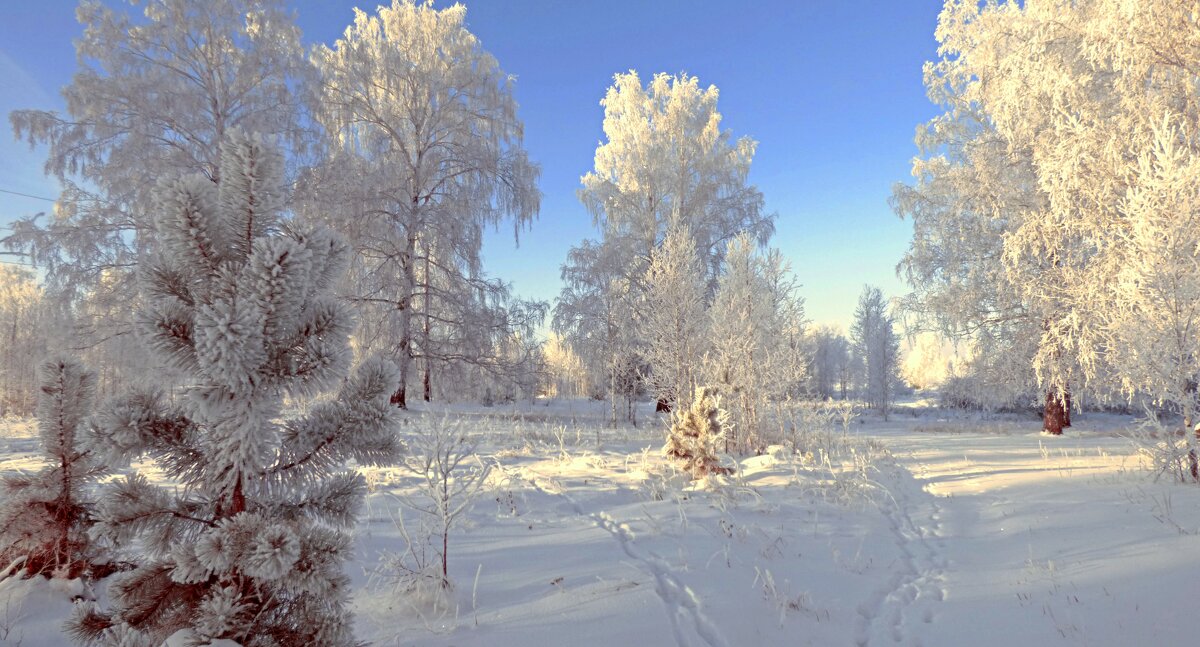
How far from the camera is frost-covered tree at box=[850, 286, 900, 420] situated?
109ft

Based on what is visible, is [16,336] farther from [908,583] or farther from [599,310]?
[908,583]

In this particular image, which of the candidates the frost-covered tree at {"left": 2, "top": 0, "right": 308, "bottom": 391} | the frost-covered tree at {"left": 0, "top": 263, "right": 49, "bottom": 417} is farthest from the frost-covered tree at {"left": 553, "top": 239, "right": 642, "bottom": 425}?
the frost-covered tree at {"left": 0, "top": 263, "right": 49, "bottom": 417}

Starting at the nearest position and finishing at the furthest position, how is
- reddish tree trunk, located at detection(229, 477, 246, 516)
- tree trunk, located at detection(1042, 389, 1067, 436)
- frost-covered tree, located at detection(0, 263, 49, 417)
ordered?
1. reddish tree trunk, located at detection(229, 477, 246, 516)
2. tree trunk, located at detection(1042, 389, 1067, 436)
3. frost-covered tree, located at detection(0, 263, 49, 417)

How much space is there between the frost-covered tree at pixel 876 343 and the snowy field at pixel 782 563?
27338 mm

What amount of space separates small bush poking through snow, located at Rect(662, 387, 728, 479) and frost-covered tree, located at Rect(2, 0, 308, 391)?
9862 mm

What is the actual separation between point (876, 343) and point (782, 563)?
36016 mm

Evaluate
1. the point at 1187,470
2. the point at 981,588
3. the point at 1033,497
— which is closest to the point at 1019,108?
the point at 1187,470

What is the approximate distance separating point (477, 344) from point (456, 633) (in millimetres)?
11763

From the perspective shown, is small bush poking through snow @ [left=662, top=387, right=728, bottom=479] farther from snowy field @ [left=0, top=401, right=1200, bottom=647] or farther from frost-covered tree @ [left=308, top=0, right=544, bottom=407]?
frost-covered tree @ [left=308, top=0, right=544, bottom=407]

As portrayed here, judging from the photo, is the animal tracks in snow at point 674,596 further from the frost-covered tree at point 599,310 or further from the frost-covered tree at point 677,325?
the frost-covered tree at point 599,310

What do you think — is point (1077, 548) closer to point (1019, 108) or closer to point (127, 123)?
point (1019, 108)

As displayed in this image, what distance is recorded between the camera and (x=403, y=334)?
13.1 metres

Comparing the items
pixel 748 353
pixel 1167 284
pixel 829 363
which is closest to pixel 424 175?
pixel 748 353

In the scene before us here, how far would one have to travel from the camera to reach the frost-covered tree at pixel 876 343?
3309 centimetres
